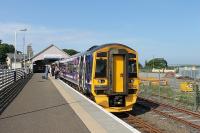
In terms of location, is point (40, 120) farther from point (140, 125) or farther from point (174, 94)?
point (174, 94)

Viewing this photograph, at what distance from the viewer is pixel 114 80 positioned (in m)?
16.3

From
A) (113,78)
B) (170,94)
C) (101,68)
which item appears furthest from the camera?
(170,94)

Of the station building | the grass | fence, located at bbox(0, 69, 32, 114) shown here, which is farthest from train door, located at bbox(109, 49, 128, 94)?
the station building

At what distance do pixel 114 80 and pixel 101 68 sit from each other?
848mm

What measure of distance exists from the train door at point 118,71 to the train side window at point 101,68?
1.26 ft

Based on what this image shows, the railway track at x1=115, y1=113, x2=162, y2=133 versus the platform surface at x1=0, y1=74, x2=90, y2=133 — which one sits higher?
the platform surface at x1=0, y1=74, x2=90, y2=133

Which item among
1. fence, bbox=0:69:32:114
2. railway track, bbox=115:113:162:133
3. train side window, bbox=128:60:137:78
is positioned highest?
train side window, bbox=128:60:137:78

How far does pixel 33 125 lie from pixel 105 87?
6.74 m

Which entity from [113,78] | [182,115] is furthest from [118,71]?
[182,115]

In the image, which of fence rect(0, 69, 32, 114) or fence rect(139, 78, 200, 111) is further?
fence rect(139, 78, 200, 111)

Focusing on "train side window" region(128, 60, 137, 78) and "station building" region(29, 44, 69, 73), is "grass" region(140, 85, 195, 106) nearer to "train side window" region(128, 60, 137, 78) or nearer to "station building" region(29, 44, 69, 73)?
"train side window" region(128, 60, 137, 78)

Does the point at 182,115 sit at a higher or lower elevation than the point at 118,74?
lower

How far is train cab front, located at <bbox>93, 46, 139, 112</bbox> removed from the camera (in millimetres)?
16312

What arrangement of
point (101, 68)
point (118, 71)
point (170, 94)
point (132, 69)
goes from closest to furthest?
point (118, 71), point (101, 68), point (132, 69), point (170, 94)
